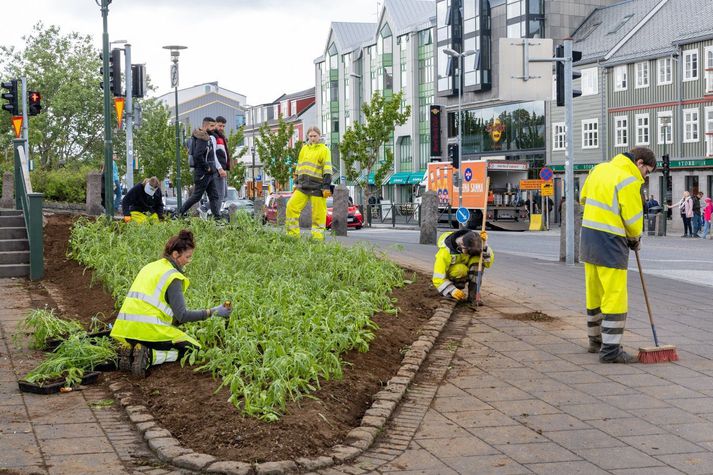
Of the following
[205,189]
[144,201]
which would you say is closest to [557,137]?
[144,201]

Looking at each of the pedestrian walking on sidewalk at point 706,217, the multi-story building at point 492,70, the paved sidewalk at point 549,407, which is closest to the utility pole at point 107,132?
the paved sidewalk at point 549,407

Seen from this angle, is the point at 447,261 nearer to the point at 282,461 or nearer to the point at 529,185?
the point at 282,461

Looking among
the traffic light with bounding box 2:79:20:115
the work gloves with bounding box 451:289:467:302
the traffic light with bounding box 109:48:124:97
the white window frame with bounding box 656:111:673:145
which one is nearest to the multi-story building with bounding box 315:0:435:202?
the white window frame with bounding box 656:111:673:145

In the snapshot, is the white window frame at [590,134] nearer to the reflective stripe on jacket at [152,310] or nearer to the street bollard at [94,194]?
the street bollard at [94,194]

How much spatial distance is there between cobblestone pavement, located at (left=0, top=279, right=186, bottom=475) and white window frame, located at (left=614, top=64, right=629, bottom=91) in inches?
1894

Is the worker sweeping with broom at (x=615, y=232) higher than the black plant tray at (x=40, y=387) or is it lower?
higher

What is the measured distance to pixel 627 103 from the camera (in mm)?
52375

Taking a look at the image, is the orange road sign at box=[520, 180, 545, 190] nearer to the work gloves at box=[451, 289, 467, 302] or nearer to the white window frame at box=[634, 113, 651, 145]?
the white window frame at box=[634, 113, 651, 145]

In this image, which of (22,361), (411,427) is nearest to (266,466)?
(411,427)

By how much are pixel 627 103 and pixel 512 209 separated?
467 inches

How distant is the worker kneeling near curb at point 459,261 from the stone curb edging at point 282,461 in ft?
10.1

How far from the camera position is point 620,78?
52.8 meters

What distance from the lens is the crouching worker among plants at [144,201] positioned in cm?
1697

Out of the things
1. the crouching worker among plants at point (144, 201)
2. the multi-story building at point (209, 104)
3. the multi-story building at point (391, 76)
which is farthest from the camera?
the multi-story building at point (209, 104)
